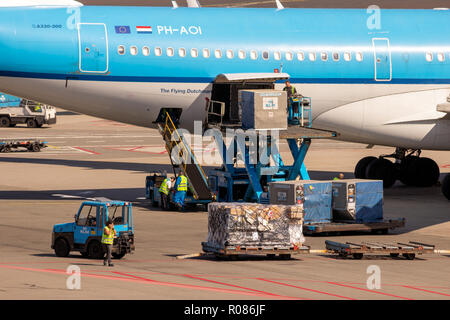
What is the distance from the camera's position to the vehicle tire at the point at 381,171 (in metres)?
47.5

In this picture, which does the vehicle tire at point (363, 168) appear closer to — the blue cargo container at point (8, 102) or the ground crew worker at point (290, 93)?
the ground crew worker at point (290, 93)

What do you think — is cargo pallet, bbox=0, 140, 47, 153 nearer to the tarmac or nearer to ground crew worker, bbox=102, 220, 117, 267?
the tarmac

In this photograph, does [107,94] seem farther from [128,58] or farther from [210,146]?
[210,146]

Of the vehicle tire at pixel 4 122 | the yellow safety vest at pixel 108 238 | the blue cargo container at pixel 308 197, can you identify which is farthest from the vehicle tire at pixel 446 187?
the vehicle tire at pixel 4 122

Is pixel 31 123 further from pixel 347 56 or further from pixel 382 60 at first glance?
pixel 382 60

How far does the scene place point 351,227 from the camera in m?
34.2

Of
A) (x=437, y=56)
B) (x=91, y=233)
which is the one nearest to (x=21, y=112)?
(x=437, y=56)

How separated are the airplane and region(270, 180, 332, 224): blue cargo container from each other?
21.5 feet

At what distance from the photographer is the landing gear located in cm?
4759

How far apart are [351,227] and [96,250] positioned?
10738mm

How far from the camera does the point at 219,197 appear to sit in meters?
40.3

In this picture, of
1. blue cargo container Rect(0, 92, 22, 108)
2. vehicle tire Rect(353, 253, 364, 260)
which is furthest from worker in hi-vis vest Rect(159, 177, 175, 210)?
blue cargo container Rect(0, 92, 22, 108)

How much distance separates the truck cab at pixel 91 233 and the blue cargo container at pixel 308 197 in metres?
7.75
